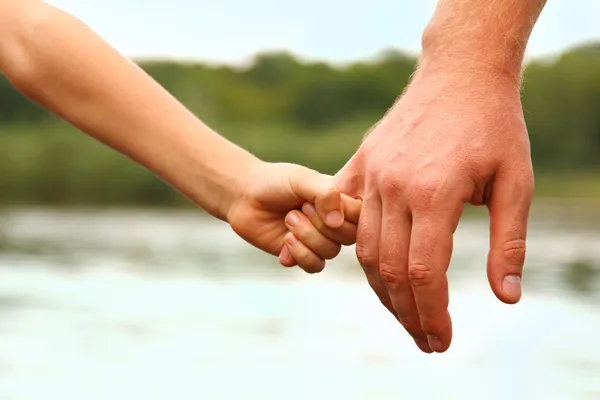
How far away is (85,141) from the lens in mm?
24547

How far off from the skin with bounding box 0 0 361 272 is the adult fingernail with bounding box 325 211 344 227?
0.39ft

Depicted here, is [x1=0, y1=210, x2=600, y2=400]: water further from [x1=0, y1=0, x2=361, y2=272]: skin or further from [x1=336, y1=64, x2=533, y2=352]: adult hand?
[x1=336, y1=64, x2=533, y2=352]: adult hand

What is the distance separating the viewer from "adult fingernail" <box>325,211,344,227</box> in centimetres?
213

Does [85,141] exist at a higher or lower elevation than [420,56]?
higher

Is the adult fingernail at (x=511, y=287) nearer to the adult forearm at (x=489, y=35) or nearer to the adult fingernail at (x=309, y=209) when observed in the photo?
the adult forearm at (x=489, y=35)

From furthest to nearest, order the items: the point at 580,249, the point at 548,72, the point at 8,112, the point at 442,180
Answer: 1. the point at 8,112
2. the point at 548,72
3. the point at 580,249
4. the point at 442,180

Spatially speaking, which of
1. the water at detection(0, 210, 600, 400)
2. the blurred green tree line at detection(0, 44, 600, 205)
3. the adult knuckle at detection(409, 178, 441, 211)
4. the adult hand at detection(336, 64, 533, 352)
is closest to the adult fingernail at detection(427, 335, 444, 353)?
the adult hand at detection(336, 64, 533, 352)

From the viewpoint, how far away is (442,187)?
1.76 meters

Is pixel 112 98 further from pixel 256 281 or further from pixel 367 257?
pixel 256 281

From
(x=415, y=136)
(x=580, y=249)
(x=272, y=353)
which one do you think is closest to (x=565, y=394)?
(x=272, y=353)

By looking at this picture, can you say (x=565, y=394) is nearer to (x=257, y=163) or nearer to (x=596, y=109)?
(x=257, y=163)

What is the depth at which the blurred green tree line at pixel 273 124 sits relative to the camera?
21328 mm

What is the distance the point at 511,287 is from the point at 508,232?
8 centimetres

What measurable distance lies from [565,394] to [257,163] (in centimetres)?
403
